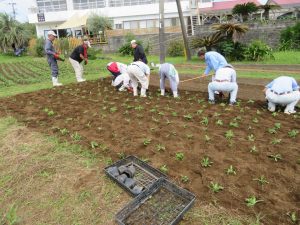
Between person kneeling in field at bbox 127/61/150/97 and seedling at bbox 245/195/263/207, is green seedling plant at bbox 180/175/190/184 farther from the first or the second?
person kneeling in field at bbox 127/61/150/97

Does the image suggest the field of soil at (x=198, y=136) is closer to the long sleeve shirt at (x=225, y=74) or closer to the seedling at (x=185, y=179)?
the seedling at (x=185, y=179)

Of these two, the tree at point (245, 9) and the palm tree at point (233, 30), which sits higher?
the tree at point (245, 9)

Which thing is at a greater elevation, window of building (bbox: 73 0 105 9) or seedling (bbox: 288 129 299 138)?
window of building (bbox: 73 0 105 9)

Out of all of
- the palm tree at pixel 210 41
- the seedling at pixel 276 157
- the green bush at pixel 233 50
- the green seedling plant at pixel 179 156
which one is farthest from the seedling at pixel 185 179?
the palm tree at pixel 210 41

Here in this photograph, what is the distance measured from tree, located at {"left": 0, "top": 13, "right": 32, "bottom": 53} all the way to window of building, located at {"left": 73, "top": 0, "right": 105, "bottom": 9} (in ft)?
26.5

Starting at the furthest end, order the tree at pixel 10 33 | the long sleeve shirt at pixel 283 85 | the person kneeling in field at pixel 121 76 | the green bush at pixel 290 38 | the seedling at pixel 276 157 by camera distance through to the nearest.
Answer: the tree at pixel 10 33, the green bush at pixel 290 38, the person kneeling in field at pixel 121 76, the long sleeve shirt at pixel 283 85, the seedling at pixel 276 157

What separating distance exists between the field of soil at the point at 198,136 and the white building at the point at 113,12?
78.4 ft

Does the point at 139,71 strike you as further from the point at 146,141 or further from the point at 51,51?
the point at 51,51

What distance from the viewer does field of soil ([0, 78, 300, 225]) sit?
313 centimetres

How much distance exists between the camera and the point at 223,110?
5.93m

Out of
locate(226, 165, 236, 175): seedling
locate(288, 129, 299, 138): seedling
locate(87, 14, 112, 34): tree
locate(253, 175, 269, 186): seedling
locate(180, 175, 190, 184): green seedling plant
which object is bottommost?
locate(180, 175, 190, 184): green seedling plant

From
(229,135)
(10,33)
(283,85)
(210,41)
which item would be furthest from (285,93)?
(10,33)

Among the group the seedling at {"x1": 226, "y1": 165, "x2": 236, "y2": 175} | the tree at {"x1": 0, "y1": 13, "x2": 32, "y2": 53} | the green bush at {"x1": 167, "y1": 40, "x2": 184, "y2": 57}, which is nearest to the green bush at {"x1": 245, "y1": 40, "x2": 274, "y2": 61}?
the green bush at {"x1": 167, "y1": 40, "x2": 184, "y2": 57}

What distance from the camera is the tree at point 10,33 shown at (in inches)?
1022
